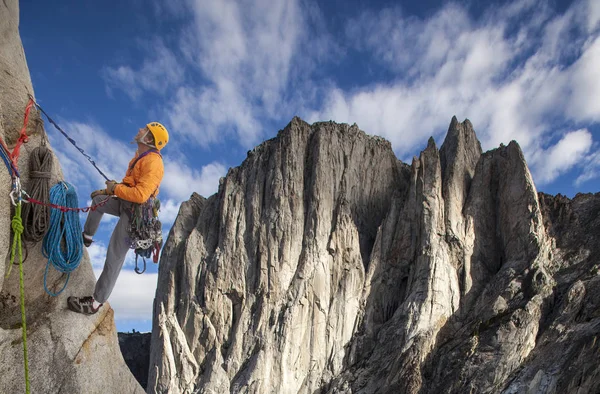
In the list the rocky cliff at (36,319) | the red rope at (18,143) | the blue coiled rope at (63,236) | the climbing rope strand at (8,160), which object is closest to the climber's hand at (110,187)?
the blue coiled rope at (63,236)

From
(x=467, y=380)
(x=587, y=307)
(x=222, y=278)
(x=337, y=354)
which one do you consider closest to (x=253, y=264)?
(x=222, y=278)

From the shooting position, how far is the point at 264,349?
1342 inches

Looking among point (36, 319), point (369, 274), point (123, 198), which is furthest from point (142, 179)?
point (369, 274)

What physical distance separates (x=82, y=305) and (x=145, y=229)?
114 cm

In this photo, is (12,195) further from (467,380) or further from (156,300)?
(156,300)

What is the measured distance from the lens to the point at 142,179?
5305mm

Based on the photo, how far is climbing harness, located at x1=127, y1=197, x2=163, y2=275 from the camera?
5465 millimetres

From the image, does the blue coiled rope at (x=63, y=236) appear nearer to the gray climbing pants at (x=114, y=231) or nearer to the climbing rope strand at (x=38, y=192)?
the climbing rope strand at (x=38, y=192)

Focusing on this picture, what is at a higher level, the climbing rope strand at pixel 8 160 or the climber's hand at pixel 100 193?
the climber's hand at pixel 100 193

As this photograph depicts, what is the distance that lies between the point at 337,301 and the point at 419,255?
26.3 ft

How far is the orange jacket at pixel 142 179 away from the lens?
17.0ft

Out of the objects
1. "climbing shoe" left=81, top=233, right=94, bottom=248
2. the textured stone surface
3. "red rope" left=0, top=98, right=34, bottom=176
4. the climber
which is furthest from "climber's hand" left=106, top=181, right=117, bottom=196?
the textured stone surface

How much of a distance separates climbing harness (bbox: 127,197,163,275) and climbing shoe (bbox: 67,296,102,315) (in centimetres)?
82

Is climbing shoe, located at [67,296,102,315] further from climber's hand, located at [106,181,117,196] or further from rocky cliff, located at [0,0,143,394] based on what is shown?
climber's hand, located at [106,181,117,196]
